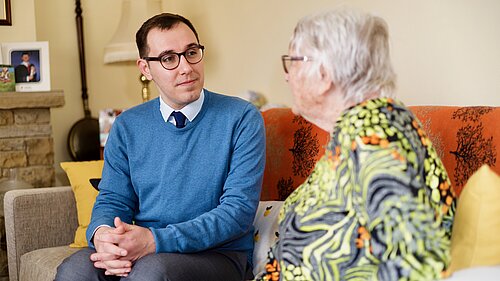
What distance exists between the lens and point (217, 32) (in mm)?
4098

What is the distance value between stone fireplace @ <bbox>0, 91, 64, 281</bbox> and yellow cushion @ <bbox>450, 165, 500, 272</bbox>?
9.45 feet

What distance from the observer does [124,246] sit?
6.82 ft

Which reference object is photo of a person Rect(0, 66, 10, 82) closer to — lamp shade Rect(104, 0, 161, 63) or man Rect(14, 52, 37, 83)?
man Rect(14, 52, 37, 83)

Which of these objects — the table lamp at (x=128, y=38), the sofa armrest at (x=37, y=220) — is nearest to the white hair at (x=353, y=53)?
the sofa armrest at (x=37, y=220)

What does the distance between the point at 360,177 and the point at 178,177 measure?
39.3 inches

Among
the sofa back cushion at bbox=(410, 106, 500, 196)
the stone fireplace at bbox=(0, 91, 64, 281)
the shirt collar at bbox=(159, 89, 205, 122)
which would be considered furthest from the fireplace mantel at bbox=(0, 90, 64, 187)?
the sofa back cushion at bbox=(410, 106, 500, 196)

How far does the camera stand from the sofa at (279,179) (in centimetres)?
188

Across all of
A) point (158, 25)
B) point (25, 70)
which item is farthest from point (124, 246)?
point (25, 70)

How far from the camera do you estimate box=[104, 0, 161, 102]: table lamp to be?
14.5 feet

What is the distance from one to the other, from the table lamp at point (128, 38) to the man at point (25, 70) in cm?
55

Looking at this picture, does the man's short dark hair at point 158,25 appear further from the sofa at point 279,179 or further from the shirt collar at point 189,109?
the sofa at point 279,179

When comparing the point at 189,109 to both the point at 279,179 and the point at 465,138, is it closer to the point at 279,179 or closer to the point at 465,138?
the point at 279,179

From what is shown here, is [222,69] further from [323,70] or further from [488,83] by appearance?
[323,70]

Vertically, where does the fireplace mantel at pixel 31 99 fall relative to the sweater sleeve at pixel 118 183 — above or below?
above
